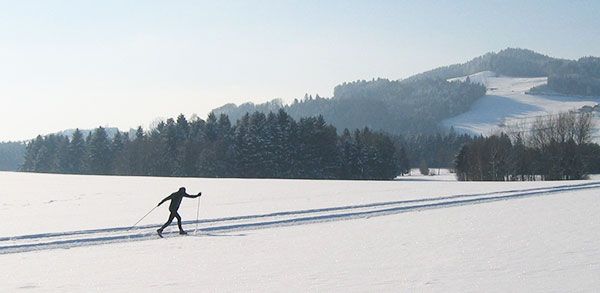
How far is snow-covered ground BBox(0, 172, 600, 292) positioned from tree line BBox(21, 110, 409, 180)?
171 feet

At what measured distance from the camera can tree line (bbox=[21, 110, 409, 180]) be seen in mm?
83812

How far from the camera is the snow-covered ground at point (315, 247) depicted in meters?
12.5

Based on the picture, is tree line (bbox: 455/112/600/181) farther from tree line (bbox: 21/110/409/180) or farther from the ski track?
the ski track

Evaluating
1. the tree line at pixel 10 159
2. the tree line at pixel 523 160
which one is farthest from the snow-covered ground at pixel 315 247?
the tree line at pixel 10 159

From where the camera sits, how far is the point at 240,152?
3310 inches

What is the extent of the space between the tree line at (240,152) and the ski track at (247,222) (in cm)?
5184

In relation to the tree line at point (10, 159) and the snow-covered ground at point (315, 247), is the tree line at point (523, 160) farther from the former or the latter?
the tree line at point (10, 159)

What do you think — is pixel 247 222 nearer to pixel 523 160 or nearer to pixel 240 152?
pixel 240 152

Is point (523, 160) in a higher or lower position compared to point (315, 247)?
lower

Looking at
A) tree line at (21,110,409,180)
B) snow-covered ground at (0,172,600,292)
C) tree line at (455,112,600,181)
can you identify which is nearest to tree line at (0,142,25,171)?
tree line at (21,110,409,180)

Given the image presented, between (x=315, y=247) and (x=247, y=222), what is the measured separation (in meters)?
6.95

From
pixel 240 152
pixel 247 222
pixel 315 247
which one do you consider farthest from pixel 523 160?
pixel 315 247

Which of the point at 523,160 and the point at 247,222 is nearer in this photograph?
the point at 247,222

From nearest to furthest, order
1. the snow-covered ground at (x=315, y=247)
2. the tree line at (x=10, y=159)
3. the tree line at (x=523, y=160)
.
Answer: the snow-covered ground at (x=315, y=247), the tree line at (x=523, y=160), the tree line at (x=10, y=159)
